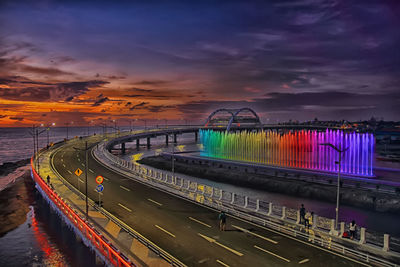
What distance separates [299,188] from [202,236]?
105 feet

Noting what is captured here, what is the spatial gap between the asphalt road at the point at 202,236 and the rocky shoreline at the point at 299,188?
25.1 meters

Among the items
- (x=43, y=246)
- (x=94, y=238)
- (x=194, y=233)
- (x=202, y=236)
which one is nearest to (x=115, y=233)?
(x=94, y=238)

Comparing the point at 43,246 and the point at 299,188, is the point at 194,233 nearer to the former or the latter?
the point at 43,246

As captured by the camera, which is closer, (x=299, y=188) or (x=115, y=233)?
(x=115, y=233)

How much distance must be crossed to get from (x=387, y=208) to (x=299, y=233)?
2533cm

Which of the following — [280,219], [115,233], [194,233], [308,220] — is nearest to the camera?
[115,233]

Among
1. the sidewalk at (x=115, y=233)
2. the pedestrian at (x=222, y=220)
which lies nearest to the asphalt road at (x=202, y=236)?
the pedestrian at (x=222, y=220)

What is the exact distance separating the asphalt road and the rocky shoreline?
25129mm

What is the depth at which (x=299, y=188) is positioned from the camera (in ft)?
167

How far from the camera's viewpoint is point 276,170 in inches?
2410

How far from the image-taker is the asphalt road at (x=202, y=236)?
772 inches

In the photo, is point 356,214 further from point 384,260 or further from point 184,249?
point 184,249

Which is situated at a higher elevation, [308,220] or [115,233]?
[308,220]

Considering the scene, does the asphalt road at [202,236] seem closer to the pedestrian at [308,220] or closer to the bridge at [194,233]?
the bridge at [194,233]
